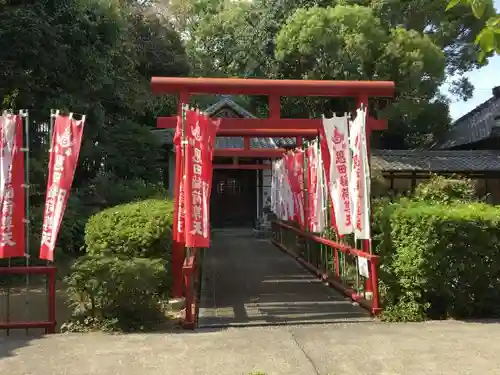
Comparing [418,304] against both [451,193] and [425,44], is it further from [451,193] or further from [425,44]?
[425,44]

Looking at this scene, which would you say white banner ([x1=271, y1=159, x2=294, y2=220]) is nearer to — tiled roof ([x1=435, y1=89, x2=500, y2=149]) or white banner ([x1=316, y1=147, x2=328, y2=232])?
white banner ([x1=316, y1=147, x2=328, y2=232])

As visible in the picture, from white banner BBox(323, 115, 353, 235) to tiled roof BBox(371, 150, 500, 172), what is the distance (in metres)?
13.0

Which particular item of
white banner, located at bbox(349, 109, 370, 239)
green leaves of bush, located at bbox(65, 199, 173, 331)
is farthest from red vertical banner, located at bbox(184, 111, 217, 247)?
white banner, located at bbox(349, 109, 370, 239)

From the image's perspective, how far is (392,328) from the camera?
6.90 metres

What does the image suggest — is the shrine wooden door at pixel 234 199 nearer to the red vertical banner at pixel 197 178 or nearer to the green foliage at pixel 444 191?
the green foliage at pixel 444 191

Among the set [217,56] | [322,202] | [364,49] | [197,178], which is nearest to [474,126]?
[364,49]

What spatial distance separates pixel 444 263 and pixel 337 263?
3298mm

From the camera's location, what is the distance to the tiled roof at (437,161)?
2144 cm

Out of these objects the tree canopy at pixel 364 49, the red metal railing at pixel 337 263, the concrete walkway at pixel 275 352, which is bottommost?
the concrete walkway at pixel 275 352

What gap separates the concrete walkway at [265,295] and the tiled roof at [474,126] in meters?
14.4

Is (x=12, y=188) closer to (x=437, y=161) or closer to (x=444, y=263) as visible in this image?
(x=444, y=263)

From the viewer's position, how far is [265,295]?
944 cm

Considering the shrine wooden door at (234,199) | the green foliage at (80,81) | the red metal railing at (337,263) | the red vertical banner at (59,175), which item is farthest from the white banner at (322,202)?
the shrine wooden door at (234,199)

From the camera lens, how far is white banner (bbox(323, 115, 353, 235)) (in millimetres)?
8156
